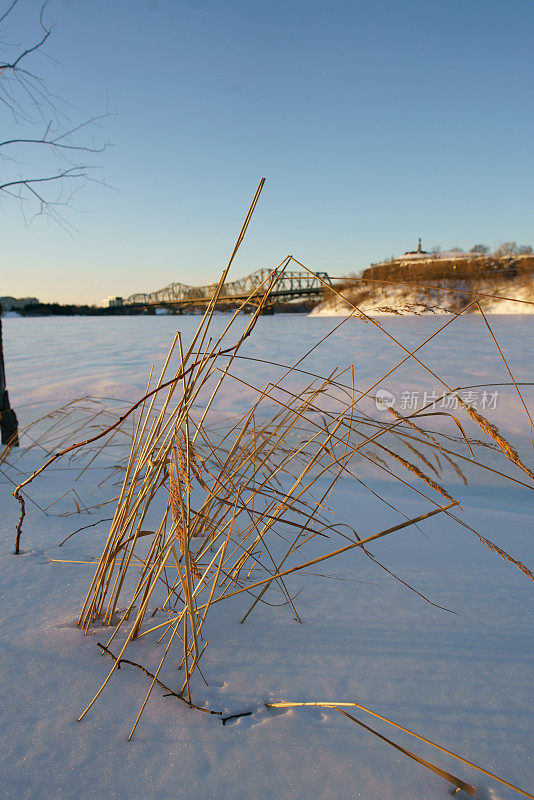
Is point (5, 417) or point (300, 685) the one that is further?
point (5, 417)

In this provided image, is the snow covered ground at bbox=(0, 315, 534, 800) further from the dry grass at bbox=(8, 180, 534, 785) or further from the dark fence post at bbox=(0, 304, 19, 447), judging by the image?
the dark fence post at bbox=(0, 304, 19, 447)

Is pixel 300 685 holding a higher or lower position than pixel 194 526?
lower

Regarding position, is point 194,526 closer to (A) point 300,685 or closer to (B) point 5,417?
(A) point 300,685

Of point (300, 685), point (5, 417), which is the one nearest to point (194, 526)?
point (300, 685)

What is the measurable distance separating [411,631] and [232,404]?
90.2 inches

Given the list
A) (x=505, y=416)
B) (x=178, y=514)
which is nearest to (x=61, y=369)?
(x=505, y=416)

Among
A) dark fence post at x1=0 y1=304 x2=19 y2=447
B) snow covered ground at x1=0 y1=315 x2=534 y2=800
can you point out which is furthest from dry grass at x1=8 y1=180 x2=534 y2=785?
dark fence post at x1=0 y1=304 x2=19 y2=447

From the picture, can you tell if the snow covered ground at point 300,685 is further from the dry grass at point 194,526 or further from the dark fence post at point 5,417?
the dark fence post at point 5,417

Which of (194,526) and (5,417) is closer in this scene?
(194,526)

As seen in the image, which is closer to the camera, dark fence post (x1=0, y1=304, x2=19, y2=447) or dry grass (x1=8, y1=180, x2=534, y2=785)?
dry grass (x1=8, y1=180, x2=534, y2=785)

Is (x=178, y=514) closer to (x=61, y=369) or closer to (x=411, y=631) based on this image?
(x=411, y=631)

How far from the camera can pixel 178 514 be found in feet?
1.85

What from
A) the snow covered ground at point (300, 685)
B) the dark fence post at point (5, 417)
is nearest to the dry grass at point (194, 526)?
the snow covered ground at point (300, 685)

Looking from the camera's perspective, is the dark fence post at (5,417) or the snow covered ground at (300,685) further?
the dark fence post at (5,417)
